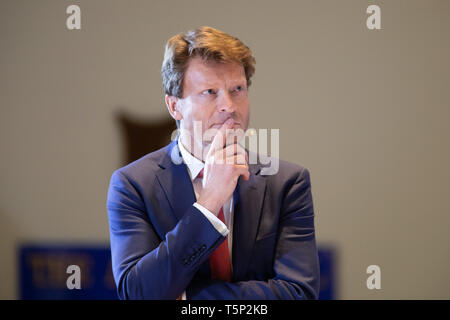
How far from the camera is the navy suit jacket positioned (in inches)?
52.4

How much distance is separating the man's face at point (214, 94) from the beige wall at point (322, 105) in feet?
3.25

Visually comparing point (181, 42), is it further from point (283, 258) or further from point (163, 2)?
point (163, 2)

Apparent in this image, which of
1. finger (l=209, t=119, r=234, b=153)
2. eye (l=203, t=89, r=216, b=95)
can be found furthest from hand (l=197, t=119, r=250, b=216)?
eye (l=203, t=89, r=216, b=95)

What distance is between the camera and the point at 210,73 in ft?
4.88

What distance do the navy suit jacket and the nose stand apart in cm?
26

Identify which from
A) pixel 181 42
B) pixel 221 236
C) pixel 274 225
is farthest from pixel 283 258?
pixel 181 42

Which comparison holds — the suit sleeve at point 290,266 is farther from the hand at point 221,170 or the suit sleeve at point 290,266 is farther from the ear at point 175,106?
the ear at point 175,106

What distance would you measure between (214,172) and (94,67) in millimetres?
1476

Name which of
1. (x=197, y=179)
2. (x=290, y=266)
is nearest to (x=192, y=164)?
(x=197, y=179)

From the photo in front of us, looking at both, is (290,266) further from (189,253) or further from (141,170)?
(141,170)

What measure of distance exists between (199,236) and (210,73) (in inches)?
21.7

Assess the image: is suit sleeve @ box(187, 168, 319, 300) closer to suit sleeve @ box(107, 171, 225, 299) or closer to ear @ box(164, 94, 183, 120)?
Result: suit sleeve @ box(107, 171, 225, 299)

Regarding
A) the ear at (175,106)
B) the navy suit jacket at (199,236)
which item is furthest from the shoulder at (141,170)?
the ear at (175,106)

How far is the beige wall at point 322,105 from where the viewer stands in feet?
8.28
